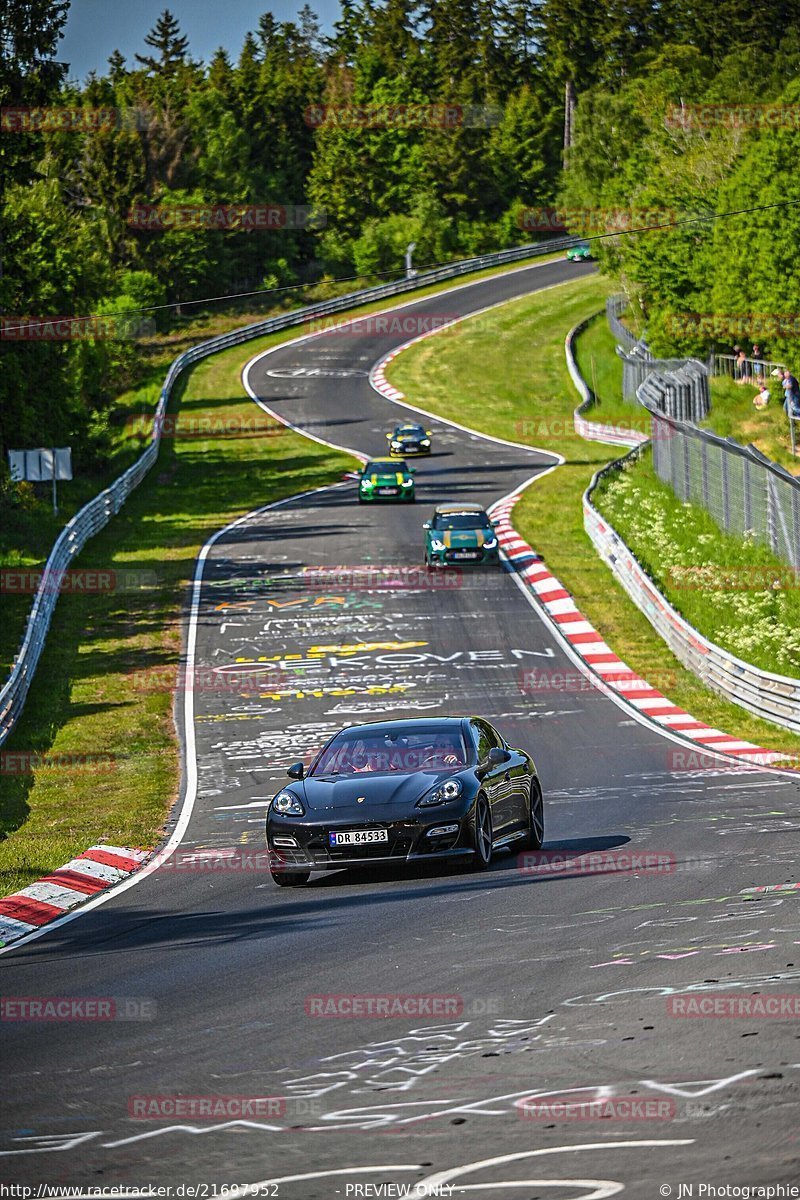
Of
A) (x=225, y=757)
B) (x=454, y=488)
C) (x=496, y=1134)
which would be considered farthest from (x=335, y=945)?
(x=454, y=488)

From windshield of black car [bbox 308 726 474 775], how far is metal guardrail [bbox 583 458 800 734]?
957 centimetres

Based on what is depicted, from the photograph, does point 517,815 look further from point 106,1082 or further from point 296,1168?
point 296,1168

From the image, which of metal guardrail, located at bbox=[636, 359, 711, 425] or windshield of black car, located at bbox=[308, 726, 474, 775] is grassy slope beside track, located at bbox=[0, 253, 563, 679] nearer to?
windshield of black car, located at bbox=[308, 726, 474, 775]

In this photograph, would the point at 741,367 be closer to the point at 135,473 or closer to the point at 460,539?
the point at 460,539

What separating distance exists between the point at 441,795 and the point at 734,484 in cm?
2074

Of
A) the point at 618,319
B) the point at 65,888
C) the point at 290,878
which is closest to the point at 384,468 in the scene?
the point at 618,319

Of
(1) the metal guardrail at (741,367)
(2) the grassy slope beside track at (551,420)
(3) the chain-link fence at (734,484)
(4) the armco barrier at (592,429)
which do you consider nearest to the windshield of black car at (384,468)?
(2) the grassy slope beside track at (551,420)

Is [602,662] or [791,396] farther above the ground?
[791,396]

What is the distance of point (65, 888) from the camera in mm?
14312

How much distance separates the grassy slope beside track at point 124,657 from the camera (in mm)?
18953

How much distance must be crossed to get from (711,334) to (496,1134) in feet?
165

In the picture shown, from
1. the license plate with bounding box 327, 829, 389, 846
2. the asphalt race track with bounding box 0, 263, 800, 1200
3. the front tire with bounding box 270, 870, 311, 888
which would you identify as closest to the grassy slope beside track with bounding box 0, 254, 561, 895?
the asphalt race track with bounding box 0, 263, 800, 1200

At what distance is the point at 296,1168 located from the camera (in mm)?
6172

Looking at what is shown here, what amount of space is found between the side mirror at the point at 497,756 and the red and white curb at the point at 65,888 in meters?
3.60
